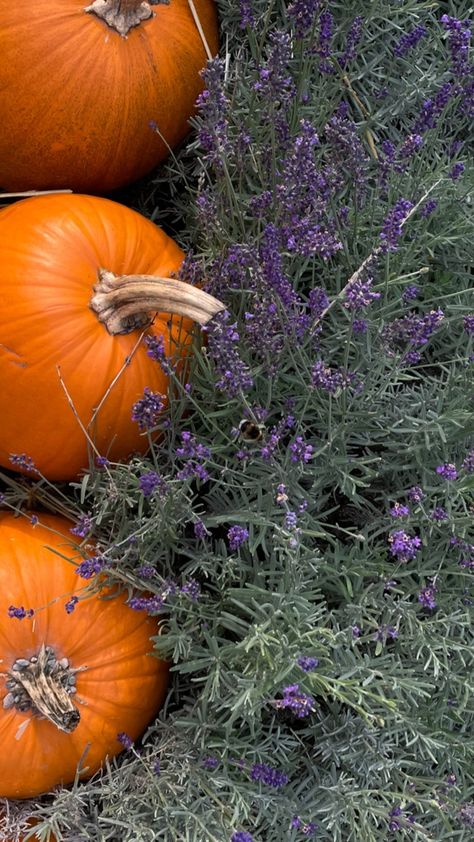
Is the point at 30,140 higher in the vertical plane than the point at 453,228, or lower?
higher

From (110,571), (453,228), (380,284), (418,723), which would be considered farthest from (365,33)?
(418,723)

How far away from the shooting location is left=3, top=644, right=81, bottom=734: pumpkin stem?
1.47 m

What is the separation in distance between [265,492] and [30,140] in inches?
34.5

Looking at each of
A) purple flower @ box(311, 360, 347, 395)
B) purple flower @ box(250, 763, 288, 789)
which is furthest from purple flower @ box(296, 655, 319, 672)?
purple flower @ box(311, 360, 347, 395)

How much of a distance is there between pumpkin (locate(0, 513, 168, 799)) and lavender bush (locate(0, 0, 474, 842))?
7 cm

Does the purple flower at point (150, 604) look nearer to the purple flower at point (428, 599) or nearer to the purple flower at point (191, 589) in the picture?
the purple flower at point (191, 589)

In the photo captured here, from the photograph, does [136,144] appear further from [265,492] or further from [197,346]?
[265,492]

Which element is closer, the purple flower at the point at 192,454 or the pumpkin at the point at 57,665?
the purple flower at the point at 192,454

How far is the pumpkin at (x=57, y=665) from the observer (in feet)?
5.10

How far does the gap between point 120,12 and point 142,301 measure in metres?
0.62

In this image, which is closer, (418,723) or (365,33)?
(418,723)

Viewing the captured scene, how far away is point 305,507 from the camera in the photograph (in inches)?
57.0

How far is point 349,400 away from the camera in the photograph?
155cm

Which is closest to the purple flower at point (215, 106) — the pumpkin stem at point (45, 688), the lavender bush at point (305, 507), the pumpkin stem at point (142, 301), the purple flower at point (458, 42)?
the lavender bush at point (305, 507)
